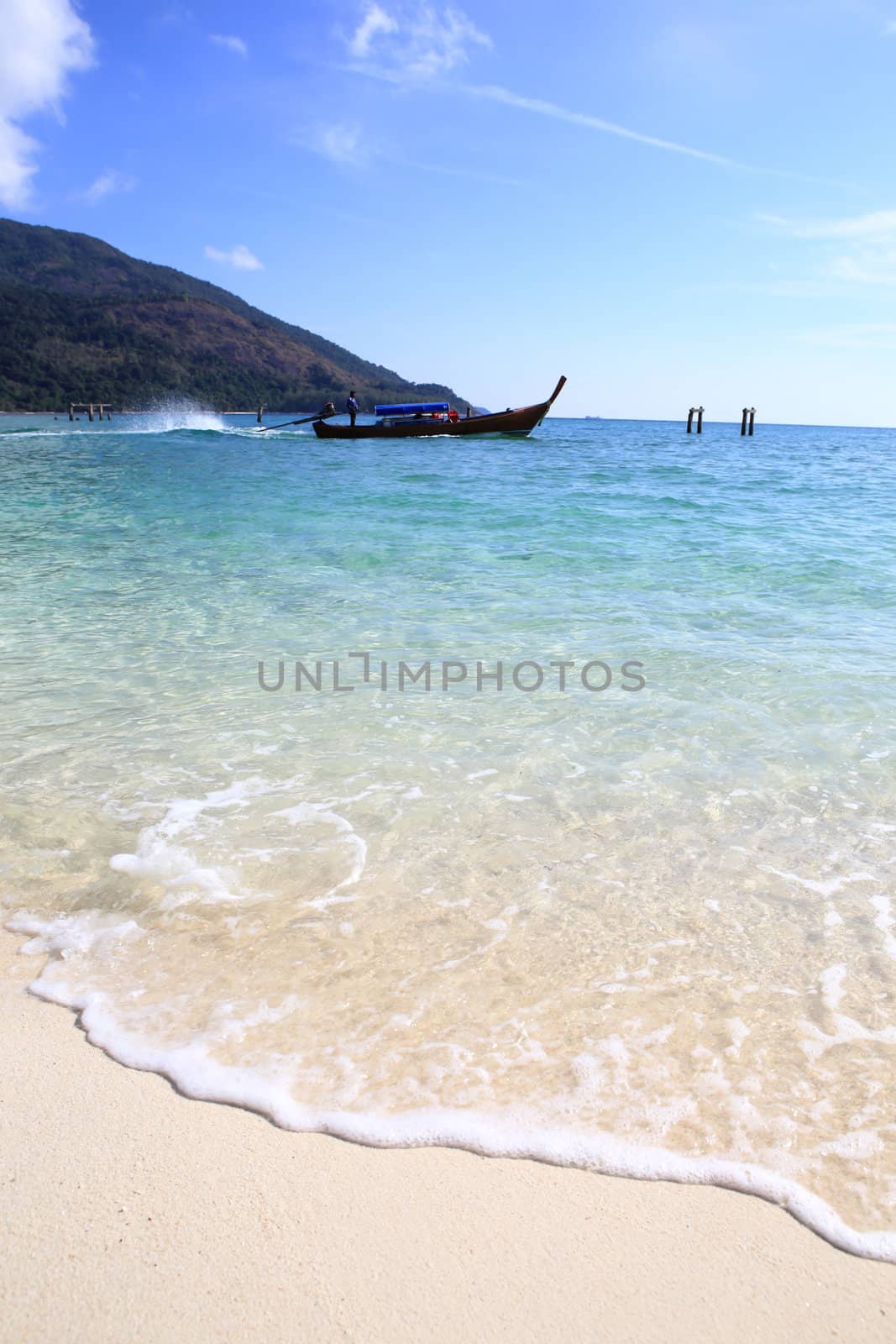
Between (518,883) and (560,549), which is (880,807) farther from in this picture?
(560,549)

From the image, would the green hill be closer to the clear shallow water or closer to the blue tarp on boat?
the blue tarp on boat

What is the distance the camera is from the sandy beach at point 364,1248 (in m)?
1.58

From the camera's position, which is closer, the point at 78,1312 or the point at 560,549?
the point at 78,1312

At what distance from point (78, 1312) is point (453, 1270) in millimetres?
738

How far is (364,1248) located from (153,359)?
169m

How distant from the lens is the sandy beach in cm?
158

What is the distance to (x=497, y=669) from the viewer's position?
6.30 meters

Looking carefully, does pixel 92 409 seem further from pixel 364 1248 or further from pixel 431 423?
pixel 364 1248

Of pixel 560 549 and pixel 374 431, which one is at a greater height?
pixel 374 431

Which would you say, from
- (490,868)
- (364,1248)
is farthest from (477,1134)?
(490,868)

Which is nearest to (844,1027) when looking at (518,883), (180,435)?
(518,883)

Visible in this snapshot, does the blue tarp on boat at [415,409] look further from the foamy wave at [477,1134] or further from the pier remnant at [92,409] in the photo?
the pier remnant at [92,409]

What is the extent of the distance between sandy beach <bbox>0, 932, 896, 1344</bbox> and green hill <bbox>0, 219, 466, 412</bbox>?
475ft

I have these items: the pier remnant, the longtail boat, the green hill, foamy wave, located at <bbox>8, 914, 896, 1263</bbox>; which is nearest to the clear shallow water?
foamy wave, located at <bbox>8, 914, 896, 1263</bbox>
